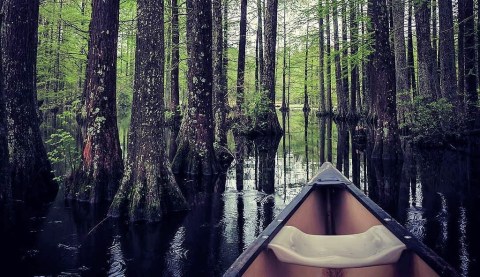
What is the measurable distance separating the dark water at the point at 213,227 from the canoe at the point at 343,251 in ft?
4.36

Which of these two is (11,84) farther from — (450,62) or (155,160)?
(450,62)

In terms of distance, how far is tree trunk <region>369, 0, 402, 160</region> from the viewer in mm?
10594

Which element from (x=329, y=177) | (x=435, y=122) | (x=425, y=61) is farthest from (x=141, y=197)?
(x=425, y=61)

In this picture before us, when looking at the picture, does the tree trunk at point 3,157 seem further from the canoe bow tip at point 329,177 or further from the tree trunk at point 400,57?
the tree trunk at point 400,57

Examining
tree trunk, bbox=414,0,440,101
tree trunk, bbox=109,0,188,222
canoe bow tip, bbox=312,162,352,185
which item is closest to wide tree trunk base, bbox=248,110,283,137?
tree trunk, bbox=414,0,440,101

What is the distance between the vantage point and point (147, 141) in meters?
6.59

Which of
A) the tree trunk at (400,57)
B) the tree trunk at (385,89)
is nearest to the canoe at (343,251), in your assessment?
the tree trunk at (385,89)

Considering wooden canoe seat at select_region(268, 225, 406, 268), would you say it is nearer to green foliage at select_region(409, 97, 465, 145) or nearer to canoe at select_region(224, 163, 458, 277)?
canoe at select_region(224, 163, 458, 277)

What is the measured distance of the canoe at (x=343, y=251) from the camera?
2.63 m

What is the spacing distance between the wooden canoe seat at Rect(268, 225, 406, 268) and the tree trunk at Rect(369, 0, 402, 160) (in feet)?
25.6

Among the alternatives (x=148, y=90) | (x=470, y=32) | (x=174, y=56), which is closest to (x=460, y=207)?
(x=148, y=90)

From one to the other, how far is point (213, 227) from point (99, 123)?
121 inches

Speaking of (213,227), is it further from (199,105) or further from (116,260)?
(199,105)

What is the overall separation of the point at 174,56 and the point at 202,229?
47.6 feet
